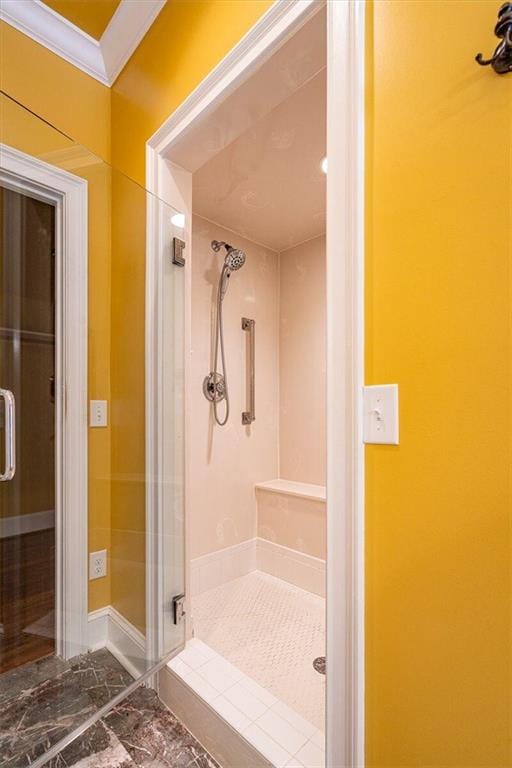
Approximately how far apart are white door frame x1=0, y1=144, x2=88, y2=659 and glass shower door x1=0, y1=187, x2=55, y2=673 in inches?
1.7

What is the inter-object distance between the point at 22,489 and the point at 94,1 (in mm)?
2101

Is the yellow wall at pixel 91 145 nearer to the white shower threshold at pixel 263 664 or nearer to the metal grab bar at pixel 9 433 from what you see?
the metal grab bar at pixel 9 433

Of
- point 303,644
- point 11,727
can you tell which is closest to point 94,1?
point 11,727

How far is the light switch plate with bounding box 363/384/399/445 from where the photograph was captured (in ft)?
2.46

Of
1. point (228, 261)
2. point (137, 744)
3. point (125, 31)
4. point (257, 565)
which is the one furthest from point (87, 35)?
point (257, 565)

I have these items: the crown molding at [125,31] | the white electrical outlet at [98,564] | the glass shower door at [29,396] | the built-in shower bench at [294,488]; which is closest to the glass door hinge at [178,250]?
the glass shower door at [29,396]

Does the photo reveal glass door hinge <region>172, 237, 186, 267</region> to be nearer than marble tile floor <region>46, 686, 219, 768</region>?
No

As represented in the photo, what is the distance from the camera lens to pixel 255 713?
1.12 m

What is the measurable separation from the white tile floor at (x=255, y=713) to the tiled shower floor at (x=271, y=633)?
178 mm

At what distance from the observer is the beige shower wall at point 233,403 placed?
2.34m

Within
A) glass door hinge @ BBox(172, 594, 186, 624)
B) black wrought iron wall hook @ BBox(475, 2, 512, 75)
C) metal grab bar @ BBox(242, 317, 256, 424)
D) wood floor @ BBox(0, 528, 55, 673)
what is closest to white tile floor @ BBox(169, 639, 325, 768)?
glass door hinge @ BBox(172, 594, 186, 624)

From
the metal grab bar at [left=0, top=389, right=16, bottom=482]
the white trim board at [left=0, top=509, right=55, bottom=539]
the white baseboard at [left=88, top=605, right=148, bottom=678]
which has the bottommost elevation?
the white baseboard at [left=88, top=605, right=148, bottom=678]

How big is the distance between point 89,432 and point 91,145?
1.37 meters

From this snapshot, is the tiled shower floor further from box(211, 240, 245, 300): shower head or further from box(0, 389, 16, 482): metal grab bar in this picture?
box(211, 240, 245, 300): shower head
